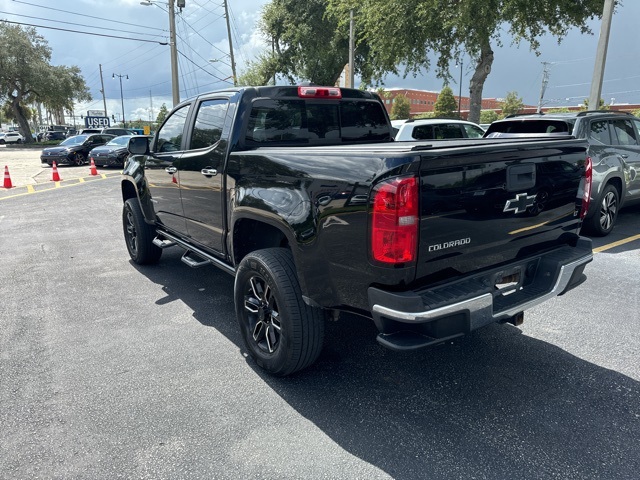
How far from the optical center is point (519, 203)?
287cm

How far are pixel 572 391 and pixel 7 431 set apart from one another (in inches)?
136

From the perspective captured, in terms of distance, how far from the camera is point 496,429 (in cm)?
272

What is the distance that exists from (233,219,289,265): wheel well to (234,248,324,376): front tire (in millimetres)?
294

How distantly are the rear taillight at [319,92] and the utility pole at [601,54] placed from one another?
10865mm

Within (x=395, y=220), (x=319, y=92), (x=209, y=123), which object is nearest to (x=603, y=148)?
(x=319, y=92)

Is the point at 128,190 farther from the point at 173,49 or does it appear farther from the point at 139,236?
the point at 173,49

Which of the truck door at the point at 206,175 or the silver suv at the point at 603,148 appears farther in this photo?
the silver suv at the point at 603,148

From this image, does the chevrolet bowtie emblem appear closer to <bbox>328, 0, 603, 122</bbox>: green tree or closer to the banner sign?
<bbox>328, 0, 603, 122</bbox>: green tree

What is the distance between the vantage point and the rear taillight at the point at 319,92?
12.9ft

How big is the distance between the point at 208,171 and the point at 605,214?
5871 millimetres

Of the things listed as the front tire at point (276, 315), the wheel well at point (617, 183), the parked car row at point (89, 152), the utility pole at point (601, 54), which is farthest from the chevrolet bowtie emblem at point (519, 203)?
the parked car row at point (89, 152)

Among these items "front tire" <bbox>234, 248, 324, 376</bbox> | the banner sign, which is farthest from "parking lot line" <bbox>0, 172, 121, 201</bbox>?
the banner sign

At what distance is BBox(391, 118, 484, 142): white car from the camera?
8.71 meters

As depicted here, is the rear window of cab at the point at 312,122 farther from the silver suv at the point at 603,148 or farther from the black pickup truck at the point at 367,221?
the silver suv at the point at 603,148
